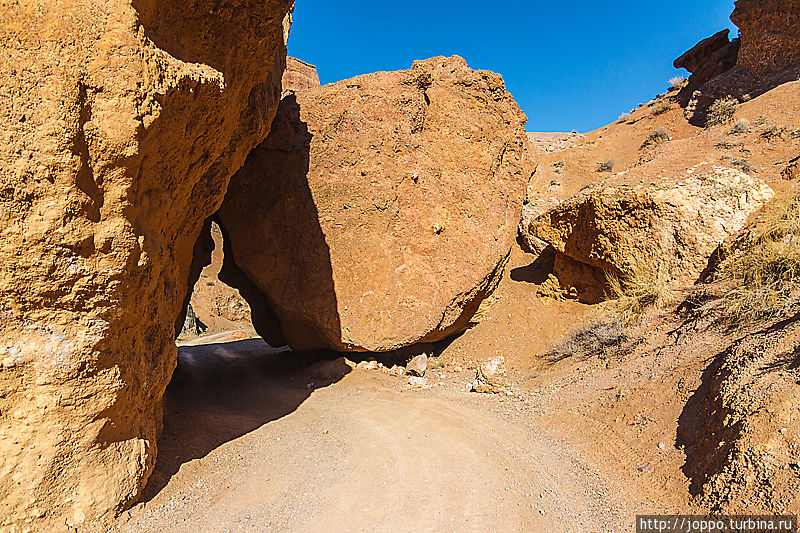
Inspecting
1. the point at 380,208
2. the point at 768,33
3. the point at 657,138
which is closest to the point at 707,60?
the point at 768,33

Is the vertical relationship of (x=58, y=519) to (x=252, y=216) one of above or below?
below

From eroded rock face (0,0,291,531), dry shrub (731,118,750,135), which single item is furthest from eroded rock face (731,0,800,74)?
eroded rock face (0,0,291,531)

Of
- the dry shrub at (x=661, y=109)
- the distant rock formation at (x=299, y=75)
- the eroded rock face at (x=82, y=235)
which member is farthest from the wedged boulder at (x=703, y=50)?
the eroded rock face at (x=82, y=235)

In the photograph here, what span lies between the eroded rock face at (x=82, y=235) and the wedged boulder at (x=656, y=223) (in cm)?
637

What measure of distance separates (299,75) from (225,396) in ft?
62.3

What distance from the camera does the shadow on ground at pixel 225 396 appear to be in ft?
12.3

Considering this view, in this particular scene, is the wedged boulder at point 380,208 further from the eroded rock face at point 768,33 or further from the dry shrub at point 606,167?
the eroded rock face at point 768,33

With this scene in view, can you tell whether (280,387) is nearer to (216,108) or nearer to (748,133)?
(216,108)

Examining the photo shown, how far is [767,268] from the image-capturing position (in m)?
5.01

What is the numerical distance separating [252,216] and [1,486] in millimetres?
4911

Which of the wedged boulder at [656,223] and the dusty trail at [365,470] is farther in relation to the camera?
the wedged boulder at [656,223]

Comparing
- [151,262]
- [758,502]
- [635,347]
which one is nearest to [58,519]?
[151,262]

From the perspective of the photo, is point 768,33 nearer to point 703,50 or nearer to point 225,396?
point 703,50

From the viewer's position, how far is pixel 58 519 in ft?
8.41
